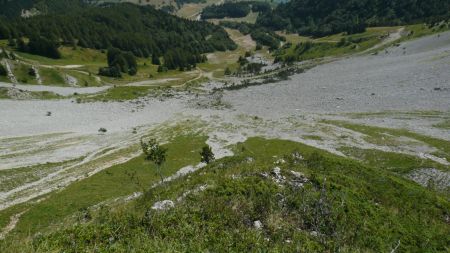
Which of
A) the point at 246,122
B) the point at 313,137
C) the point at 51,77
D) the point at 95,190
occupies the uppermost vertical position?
the point at 51,77

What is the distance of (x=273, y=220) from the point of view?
1491 cm

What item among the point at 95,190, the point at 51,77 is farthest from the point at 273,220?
the point at 51,77

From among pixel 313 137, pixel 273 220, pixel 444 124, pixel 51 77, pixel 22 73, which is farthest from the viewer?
pixel 51 77

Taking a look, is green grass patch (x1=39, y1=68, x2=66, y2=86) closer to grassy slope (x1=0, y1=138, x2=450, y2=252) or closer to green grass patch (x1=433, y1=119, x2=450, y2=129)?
green grass patch (x1=433, y1=119, x2=450, y2=129)

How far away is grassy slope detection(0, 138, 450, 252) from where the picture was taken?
467 inches

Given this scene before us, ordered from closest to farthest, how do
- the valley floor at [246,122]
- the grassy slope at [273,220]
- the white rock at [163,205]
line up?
1. the grassy slope at [273,220]
2. the white rock at [163,205]
3. the valley floor at [246,122]

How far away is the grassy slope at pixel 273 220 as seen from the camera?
11.9 meters

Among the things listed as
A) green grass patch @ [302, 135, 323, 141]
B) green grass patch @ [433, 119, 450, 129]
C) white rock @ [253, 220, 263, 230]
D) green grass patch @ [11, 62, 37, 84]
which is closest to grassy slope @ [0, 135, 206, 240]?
white rock @ [253, 220, 263, 230]

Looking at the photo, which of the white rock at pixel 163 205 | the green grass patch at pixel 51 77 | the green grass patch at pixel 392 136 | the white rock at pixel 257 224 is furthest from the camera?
the green grass patch at pixel 51 77

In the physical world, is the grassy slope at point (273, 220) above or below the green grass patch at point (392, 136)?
above

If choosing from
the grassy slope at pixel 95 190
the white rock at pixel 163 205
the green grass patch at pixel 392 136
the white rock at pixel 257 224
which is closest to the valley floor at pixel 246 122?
the green grass patch at pixel 392 136

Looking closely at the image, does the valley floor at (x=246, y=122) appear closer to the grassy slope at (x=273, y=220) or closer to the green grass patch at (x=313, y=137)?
the green grass patch at (x=313, y=137)

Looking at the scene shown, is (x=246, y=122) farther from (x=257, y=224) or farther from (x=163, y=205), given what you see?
(x=257, y=224)

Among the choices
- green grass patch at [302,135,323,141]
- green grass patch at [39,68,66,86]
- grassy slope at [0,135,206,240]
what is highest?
green grass patch at [39,68,66,86]
